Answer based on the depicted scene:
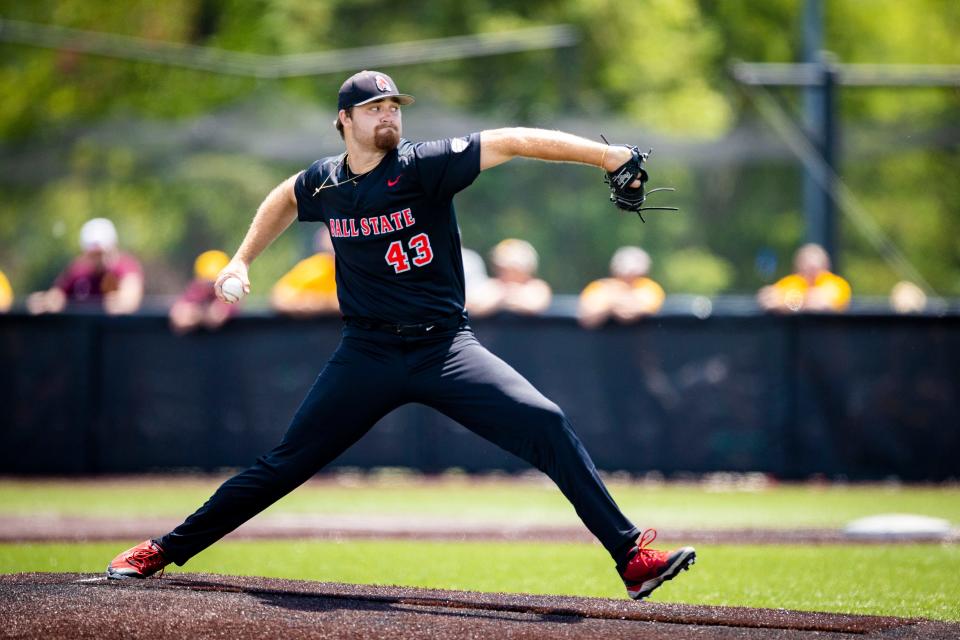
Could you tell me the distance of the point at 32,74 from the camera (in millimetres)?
25141

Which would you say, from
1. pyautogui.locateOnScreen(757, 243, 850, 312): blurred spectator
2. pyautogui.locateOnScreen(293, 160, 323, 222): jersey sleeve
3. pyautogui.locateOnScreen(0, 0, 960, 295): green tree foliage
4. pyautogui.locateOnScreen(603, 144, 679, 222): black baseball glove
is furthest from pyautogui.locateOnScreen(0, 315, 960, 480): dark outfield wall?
pyautogui.locateOnScreen(603, 144, 679, 222): black baseball glove

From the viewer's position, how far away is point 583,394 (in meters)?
12.5

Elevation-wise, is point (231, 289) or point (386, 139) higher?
point (386, 139)

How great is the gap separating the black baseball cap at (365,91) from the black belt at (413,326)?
0.88 metres

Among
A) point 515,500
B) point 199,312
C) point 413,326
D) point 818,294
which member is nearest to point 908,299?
point 818,294

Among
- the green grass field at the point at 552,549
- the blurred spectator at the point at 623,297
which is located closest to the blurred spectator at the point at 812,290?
the blurred spectator at the point at 623,297

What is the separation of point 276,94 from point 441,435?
14.8ft

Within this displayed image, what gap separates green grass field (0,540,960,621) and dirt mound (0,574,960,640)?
929 mm

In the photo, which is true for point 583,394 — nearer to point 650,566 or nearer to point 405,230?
point 405,230

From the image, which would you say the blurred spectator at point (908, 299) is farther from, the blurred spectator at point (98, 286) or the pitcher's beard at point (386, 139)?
the pitcher's beard at point (386, 139)

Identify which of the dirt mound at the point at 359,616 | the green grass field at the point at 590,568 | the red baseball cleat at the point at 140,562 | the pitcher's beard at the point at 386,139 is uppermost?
the pitcher's beard at the point at 386,139

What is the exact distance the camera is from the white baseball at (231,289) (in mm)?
5676

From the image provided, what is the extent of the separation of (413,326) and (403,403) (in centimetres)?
31

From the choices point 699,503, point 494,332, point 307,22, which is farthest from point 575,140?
point 307,22
